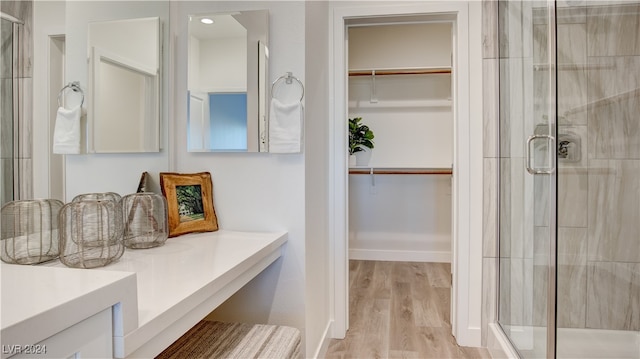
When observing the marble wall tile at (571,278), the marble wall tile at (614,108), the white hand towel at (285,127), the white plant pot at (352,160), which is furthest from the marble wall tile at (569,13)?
the white plant pot at (352,160)

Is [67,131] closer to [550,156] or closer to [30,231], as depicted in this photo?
[30,231]

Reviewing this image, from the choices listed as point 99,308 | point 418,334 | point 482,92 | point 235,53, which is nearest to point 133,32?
point 235,53

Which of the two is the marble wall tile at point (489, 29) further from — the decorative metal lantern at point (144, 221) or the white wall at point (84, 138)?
the decorative metal lantern at point (144, 221)

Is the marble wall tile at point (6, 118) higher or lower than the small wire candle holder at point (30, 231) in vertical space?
higher

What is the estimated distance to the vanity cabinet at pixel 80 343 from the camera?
20.7 inches

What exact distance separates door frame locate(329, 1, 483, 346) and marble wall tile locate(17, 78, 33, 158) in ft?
4.96

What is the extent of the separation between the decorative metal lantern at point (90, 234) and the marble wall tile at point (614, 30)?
6.50 ft

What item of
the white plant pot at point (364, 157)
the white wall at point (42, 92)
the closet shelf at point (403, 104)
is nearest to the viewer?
the white wall at point (42, 92)

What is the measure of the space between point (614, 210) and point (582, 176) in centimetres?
20

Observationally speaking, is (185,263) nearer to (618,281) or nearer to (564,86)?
(564,86)

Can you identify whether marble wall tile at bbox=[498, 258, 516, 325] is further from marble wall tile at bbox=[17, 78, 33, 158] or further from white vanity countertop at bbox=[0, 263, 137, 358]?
marble wall tile at bbox=[17, 78, 33, 158]

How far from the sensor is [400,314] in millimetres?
2646

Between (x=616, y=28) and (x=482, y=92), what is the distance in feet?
2.10

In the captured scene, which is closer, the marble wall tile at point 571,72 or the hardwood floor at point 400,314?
the marble wall tile at point 571,72
